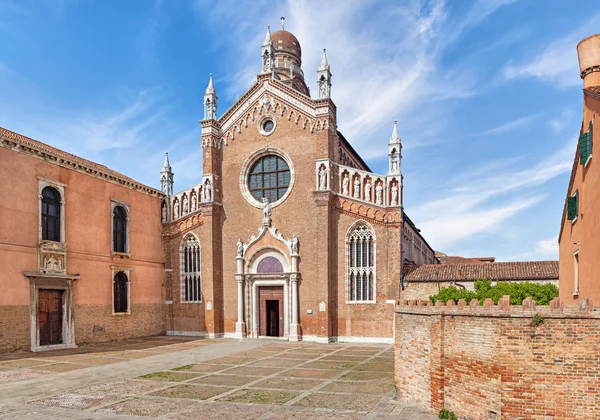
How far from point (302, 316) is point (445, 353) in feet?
53.5

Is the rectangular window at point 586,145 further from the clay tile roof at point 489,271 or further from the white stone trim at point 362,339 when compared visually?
the white stone trim at point 362,339

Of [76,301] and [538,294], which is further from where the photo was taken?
[76,301]

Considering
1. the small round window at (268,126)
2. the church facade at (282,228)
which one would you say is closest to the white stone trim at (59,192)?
the church facade at (282,228)

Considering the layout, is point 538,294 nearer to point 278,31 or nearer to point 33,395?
point 33,395

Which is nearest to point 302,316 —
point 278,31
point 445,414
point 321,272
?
point 321,272

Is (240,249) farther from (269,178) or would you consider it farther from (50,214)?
(50,214)

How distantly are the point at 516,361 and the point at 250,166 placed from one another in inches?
844

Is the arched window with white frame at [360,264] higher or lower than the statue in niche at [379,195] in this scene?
lower

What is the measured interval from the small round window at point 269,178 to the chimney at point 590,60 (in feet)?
54.6

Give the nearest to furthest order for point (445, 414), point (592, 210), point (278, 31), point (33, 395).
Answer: point (445, 414)
point (592, 210)
point (33, 395)
point (278, 31)

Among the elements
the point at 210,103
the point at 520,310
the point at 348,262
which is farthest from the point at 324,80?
the point at 520,310

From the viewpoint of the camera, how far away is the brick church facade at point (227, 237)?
21.9 metres

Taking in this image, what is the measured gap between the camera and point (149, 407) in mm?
11625

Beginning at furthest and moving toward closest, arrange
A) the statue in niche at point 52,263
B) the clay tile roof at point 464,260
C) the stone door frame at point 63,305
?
the clay tile roof at point 464,260 < the statue in niche at point 52,263 < the stone door frame at point 63,305
